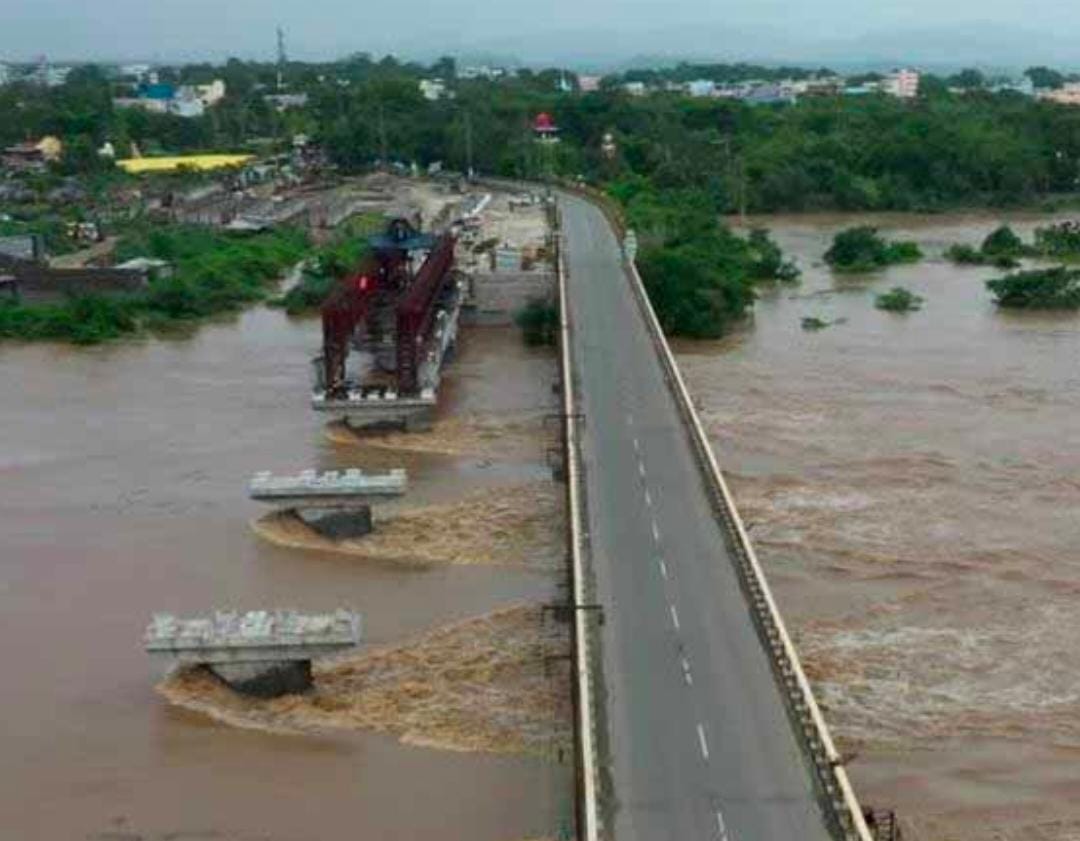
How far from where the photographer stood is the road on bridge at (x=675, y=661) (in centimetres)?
1462

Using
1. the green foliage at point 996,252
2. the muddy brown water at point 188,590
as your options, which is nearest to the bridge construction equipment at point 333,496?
the muddy brown water at point 188,590

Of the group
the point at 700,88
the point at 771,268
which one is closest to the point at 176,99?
the point at 700,88

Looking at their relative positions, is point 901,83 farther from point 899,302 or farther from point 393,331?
point 393,331

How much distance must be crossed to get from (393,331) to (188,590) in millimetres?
14208

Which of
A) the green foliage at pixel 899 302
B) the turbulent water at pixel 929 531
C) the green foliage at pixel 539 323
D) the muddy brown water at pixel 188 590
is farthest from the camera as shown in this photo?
the green foliage at pixel 899 302

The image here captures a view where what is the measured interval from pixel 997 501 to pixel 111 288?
30.3 m

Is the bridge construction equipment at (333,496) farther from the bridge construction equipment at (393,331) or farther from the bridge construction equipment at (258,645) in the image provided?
the bridge construction equipment at (258,645)

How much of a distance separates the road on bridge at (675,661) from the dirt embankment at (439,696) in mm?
1322

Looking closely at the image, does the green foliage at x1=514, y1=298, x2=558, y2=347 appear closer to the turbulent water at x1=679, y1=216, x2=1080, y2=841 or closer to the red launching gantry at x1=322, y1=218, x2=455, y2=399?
the red launching gantry at x1=322, y1=218, x2=455, y2=399

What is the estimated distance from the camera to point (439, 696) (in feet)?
65.4

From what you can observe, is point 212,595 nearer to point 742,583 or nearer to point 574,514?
point 574,514

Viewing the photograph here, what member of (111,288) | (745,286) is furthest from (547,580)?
(111,288)

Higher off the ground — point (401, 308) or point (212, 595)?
point (401, 308)

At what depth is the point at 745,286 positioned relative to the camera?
150 ft
